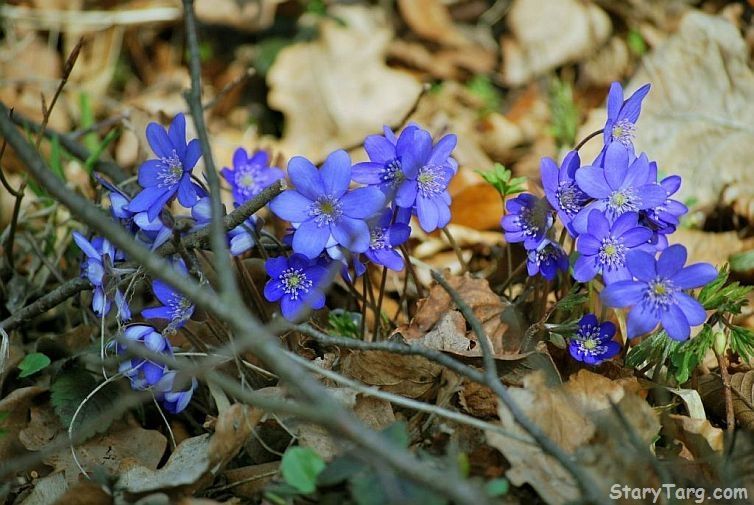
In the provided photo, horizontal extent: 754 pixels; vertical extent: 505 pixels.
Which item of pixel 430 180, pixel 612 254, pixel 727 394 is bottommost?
pixel 727 394

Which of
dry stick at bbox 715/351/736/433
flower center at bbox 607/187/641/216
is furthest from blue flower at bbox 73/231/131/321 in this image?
dry stick at bbox 715/351/736/433

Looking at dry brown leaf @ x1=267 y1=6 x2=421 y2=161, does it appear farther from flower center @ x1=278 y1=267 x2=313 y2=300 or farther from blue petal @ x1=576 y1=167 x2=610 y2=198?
blue petal @ x1=576 y1=167 x2=610 y2=198

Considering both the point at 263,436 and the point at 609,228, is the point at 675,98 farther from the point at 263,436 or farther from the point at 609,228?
the point at 263,436

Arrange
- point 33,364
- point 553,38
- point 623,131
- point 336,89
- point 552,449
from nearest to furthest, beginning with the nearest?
point 552,449 → point 623,131 → point 33,364 → point 336,89 → point 553,38

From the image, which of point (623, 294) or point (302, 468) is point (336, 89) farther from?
point (302, 468)

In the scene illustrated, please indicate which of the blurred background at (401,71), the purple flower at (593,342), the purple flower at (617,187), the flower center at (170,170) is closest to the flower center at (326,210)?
the flower center at (170,170)

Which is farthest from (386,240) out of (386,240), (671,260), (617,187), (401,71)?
(401,71)
